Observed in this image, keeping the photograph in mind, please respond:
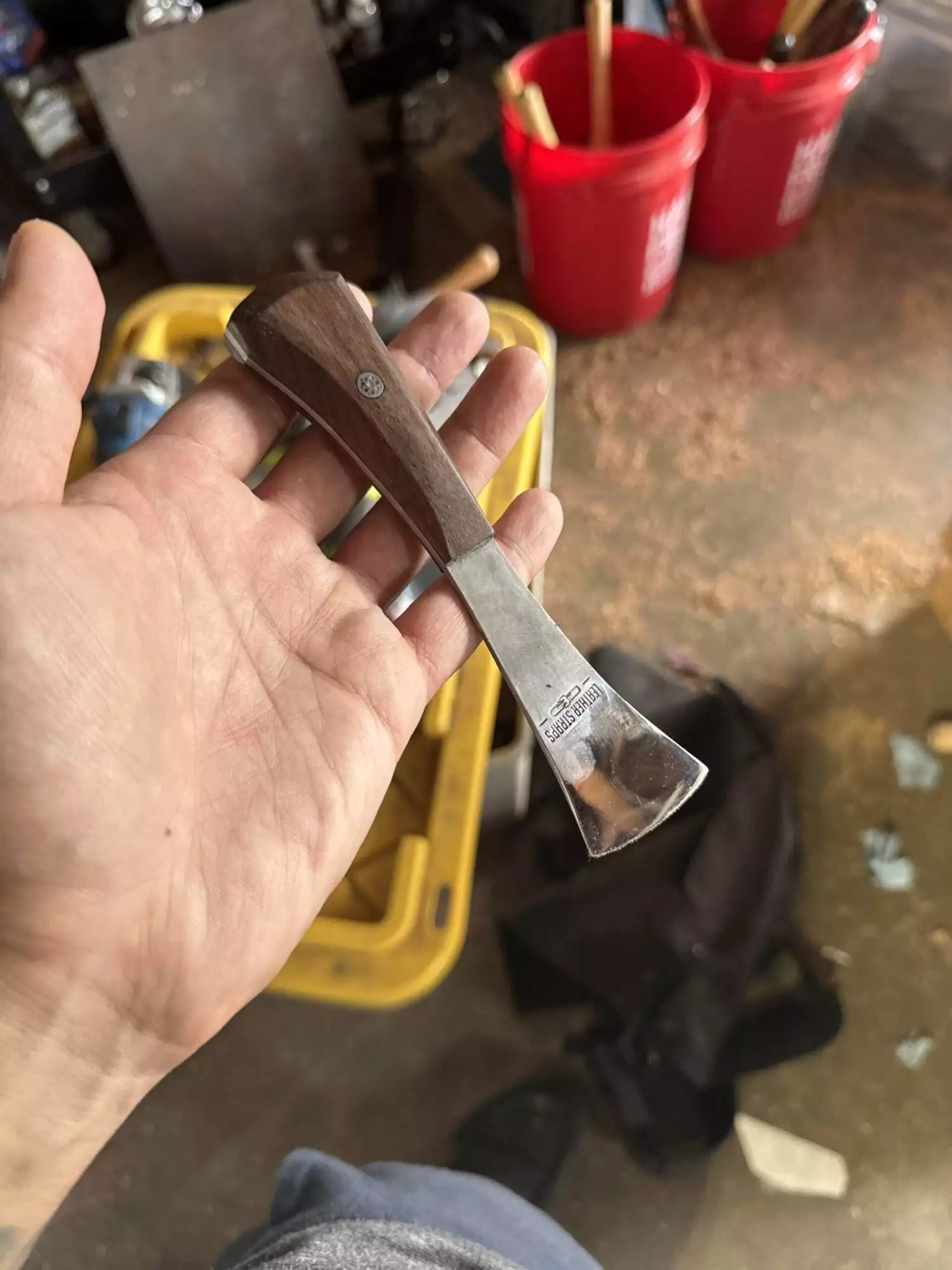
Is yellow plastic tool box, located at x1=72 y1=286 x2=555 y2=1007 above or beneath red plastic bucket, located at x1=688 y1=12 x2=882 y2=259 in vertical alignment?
beneath

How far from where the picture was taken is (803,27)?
3.83ft

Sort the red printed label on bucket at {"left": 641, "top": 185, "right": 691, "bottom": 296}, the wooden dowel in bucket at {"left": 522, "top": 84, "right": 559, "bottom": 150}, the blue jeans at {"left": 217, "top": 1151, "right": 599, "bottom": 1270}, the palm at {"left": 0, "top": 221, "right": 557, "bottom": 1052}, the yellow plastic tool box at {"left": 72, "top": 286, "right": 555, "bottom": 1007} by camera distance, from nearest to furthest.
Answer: the palm at {"left": 0, "top": 221, "right": 557, "bottom": 1052}, the blue jeans at {"left": 217, "top": 1151, "right": 599, "bottom": 1270}, the yellow plastic tool box at {"left": 72, "top": 286, "right": 555, "bottom": 1007}, the wooden dowel in bucket at {"left": 522, "top": 84, "right": 559, "bottom": 150}, the red printed label on bucket at {"left": 641, "top": 185, "right": 691, "bottom": 296}

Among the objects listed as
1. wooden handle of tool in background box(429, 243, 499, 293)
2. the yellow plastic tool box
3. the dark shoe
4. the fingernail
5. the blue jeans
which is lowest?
the dark shoe

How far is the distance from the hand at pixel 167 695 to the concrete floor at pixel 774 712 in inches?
13.5

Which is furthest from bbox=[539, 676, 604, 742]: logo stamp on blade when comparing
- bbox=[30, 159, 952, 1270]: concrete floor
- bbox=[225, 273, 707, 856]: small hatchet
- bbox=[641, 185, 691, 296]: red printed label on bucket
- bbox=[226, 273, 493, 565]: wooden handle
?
bbox=[641, 185, 691, 296]: red printed label on bucket

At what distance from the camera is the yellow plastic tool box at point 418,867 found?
2.43 feet

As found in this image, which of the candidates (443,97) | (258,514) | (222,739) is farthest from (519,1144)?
(443,97)

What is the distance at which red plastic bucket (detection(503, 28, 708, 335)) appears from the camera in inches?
41.4

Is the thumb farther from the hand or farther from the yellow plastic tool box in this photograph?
the yellow plastic tool box

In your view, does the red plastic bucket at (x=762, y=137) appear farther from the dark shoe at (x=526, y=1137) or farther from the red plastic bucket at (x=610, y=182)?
the dark shoe at (x=526, y=1137)

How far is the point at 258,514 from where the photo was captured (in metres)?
0.67

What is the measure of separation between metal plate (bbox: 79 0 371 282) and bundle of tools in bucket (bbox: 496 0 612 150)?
318 mm

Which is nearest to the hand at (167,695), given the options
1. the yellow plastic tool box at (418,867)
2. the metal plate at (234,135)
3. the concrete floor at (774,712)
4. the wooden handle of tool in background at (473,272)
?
the yellow plastic tool box at (418,867)

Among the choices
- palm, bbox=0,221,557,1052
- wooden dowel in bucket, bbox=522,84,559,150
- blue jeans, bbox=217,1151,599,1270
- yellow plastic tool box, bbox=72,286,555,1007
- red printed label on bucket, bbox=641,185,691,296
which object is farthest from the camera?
red printed label on bucket, bbox=641,185,691,296
